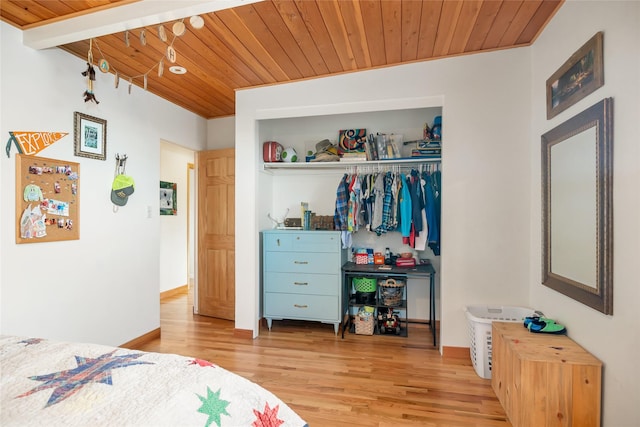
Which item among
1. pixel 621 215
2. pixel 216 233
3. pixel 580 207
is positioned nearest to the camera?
pixel 621 215

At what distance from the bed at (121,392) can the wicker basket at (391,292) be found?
→ 89.0 inches

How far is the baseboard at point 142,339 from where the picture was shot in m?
3.03

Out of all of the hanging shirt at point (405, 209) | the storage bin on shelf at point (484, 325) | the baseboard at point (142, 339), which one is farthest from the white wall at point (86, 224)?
the storage bin on shelf at point (484, 325)

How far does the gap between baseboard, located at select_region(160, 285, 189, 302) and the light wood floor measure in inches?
44.4

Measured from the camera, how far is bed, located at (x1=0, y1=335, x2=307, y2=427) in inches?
36.2

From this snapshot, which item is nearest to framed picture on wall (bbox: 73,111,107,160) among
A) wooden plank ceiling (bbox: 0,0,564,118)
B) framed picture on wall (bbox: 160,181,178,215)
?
wooden plank ceiling (bbox: 0,0,564,118)

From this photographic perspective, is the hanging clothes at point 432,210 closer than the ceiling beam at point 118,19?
No

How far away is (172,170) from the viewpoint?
5043 mm

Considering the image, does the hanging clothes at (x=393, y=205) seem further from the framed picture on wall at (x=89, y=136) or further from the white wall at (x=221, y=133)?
the framed picture on wall at (x=89, y=136)

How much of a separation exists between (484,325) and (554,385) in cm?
79

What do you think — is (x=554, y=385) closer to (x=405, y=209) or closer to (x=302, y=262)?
(x=405, y=209)

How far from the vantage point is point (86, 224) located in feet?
8.64

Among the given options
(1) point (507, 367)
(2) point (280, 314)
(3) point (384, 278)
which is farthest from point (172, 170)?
(1) point (507, 367)

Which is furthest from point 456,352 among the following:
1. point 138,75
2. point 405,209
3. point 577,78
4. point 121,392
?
point 138,75
